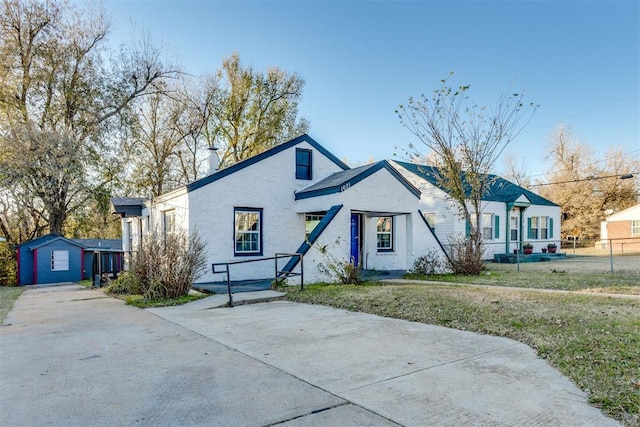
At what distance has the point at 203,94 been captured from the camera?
87.9 ft

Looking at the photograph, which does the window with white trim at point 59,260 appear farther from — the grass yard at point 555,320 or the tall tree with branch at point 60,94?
the grass yard at point 555,320

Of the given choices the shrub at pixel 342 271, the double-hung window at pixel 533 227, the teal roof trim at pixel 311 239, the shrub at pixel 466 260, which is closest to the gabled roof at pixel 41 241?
the teal roof trim at pixel 311 239

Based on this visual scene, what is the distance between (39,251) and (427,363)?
22378 mm

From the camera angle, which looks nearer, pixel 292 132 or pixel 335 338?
pixel 335 338

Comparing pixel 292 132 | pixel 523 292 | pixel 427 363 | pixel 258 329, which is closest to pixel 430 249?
pixel 523 292

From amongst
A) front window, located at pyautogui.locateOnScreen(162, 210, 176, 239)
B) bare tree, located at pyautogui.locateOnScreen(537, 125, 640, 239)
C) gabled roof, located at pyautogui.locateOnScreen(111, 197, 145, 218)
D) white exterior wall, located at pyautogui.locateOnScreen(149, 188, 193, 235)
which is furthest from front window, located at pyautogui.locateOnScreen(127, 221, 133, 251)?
bare tree, located at pyautogui.locateOnScreen(537, 125, 640, 239)

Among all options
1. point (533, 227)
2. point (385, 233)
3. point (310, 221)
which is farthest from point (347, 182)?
point (533, 227)

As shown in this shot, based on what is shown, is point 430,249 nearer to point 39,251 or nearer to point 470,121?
point 470,121

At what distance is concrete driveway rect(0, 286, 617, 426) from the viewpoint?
2.93 meters

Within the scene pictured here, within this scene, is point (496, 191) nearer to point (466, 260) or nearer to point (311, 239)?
point (466, 260)

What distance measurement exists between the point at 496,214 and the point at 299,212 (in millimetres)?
13802

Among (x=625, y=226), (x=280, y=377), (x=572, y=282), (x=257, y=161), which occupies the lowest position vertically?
(x=572, y=282)

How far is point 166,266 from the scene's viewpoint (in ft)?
29.9

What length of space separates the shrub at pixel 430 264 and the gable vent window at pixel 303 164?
189 inches
